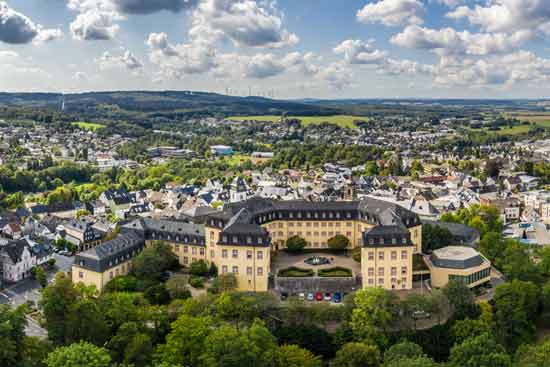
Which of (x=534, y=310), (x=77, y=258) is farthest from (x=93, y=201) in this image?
(x=534, y=310)

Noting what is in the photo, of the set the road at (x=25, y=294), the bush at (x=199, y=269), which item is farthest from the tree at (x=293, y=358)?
the road at (x=25, y=294)

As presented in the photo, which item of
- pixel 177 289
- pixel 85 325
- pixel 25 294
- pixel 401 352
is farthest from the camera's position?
pixel 25 294

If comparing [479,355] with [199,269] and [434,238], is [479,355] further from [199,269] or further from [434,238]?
[199,269]

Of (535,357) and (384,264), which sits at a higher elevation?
(384,264)

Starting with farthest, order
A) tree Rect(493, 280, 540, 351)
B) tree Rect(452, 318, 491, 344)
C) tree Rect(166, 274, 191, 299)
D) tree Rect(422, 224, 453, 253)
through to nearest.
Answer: tree Rect(422, 224, 453, 253) < tree Rect(166, 274, 191, 299) < tree Rect(493, 280, 540, 351) < tree Rect(452, 318, 491, 344)

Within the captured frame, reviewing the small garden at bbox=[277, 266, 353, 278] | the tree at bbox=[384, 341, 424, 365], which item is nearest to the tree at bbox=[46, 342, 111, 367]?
the tree at bbox=[384, 341, 424, 365]

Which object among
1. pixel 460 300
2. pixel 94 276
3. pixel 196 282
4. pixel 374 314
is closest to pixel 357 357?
pixel 374 314

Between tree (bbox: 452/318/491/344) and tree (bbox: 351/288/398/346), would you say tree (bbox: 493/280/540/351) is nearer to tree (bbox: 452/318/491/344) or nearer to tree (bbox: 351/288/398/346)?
tree (bbox: 452/318/491/344)
